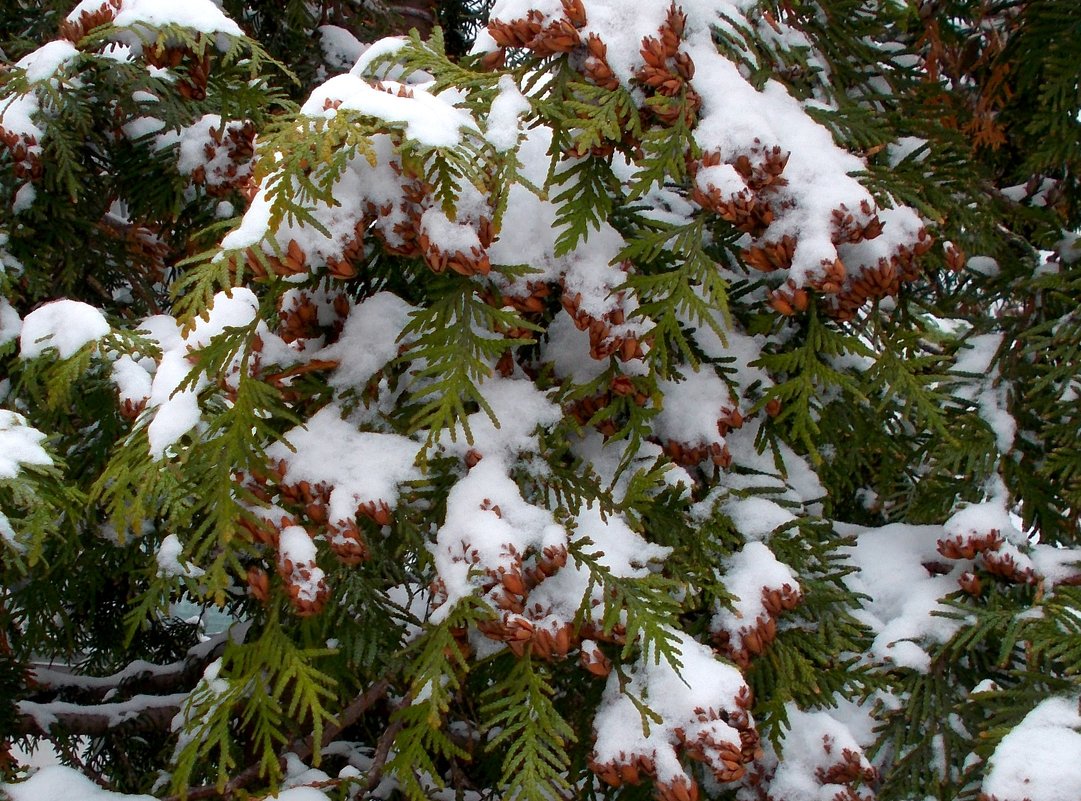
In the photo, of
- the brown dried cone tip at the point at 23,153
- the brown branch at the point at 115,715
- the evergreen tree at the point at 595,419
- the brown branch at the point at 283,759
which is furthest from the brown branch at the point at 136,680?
the brown dried cone tip at the point at 23,153

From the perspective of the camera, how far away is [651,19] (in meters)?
1.13

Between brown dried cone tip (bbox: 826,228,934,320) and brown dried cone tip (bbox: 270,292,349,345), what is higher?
brown dried cone tip (bbox: 826,228,934,320)

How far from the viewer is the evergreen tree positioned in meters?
1.07

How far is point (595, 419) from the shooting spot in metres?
1.19

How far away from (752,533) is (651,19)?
735 millimetres

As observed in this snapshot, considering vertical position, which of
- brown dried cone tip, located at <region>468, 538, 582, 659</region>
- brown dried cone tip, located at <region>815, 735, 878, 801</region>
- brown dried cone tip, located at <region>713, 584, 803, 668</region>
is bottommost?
brown dried cone tip, located at <region>468, 538, 582, 659</region>

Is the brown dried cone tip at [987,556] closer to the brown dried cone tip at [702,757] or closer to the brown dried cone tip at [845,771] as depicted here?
the brown dried cone tip at [845,771]

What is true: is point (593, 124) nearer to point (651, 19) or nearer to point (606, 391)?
point (651, 19)

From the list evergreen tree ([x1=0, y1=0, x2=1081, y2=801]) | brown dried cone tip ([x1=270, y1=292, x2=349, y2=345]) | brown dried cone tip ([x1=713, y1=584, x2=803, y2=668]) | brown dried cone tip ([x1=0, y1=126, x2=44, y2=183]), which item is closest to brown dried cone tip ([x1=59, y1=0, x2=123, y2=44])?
evergreen tree ([x1=0, y1=0, x2=1081, y2=801])

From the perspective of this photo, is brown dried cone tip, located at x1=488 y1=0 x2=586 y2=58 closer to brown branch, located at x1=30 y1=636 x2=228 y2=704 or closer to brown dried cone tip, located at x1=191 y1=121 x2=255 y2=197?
brown dried cone tip, located at x1=191 y1=121 x2=255 y2=197

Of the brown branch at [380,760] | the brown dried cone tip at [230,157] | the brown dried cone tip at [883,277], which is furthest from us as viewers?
the brown dried cone tip at [230,157]

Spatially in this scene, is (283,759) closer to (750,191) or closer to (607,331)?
(607,331)

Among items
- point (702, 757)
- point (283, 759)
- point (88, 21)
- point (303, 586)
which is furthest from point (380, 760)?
point (88, 21)

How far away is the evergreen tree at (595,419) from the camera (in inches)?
42.1
